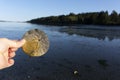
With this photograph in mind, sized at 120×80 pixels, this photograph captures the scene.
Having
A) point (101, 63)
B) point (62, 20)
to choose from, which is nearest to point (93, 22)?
point (62, 20)

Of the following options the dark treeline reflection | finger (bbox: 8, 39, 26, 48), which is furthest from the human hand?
the dark treeline reflection

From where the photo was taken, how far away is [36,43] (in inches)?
66.9

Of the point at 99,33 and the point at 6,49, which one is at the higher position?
the point at 6,49

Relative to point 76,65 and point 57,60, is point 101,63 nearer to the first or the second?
point 76,65

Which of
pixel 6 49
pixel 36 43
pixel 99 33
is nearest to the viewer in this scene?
pixel 6 49

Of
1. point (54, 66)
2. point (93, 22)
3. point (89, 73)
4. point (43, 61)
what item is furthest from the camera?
point (93, 22)

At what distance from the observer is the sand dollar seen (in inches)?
65.7

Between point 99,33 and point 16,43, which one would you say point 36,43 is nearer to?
point 16,43

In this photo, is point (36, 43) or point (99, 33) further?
point (99, 33)

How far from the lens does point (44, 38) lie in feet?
5.49

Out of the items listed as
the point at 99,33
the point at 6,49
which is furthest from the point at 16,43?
the point at 99,33

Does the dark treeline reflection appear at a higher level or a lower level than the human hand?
lower

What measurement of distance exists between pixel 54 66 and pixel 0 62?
14.9 metres

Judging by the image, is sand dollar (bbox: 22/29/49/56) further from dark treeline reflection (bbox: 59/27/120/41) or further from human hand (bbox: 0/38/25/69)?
dark treeline reflection (bbox: 59/27/120/41)
